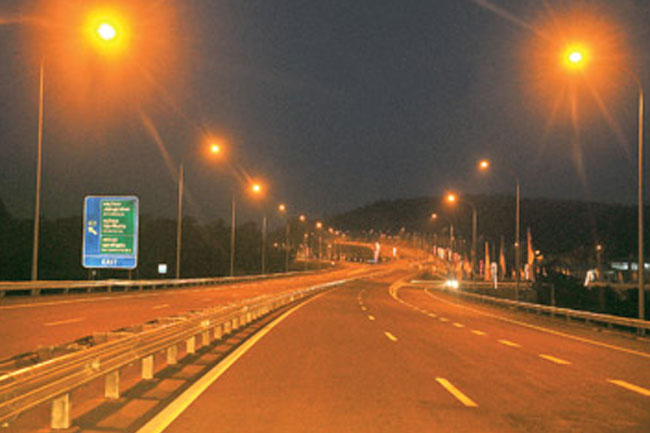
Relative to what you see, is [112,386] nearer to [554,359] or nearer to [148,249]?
[554,359]

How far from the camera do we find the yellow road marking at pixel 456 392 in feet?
31.1

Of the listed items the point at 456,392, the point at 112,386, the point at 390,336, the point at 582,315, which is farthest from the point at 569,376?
the point at 582,315

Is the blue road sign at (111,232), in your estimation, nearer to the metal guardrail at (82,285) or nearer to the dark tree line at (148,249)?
the metal guardrail at (82,285)

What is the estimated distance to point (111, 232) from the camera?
31531 mm

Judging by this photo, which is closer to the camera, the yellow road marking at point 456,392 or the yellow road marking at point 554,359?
the yellow road marking at point 456,392

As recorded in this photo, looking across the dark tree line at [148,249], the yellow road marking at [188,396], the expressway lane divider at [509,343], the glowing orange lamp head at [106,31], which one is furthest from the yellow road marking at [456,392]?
the dark tree line at [148,249]

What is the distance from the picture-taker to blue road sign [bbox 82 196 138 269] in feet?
103

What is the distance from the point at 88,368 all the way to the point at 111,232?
976 inches

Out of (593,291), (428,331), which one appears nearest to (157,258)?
(593,291)

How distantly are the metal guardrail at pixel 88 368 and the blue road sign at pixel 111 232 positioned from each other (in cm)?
1759

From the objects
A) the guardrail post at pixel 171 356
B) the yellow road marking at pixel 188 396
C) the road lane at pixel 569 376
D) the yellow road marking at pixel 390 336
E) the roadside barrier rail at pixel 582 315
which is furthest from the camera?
the roadside barrier rail at pixel 582 315

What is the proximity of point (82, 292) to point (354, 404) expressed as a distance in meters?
37.1

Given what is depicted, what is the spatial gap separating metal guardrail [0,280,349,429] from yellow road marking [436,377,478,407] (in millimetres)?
4523

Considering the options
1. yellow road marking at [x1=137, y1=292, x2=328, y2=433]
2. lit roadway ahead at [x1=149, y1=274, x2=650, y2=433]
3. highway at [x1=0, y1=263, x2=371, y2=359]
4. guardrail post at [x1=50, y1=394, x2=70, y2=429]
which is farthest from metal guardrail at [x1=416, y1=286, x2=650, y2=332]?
guardrail post at [x1=50, y1=394, x2=70, y2=429]
